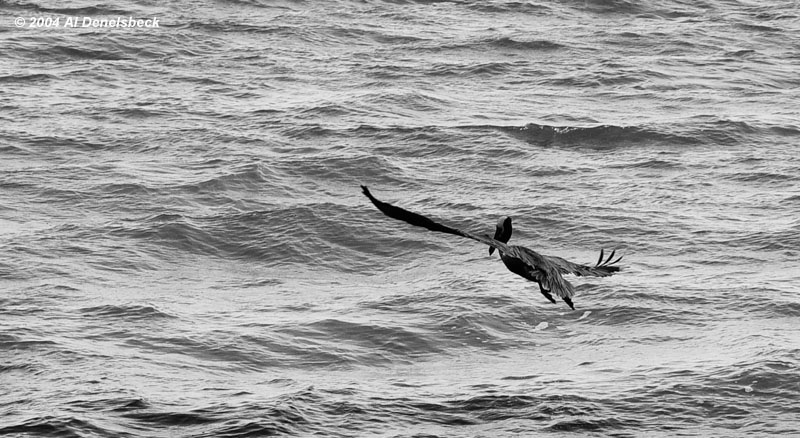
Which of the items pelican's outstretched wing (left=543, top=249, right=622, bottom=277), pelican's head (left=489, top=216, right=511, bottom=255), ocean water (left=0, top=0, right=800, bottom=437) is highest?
pelican's head (left=489, top=216, right=511, bottom=255)

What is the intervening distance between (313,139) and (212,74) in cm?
507

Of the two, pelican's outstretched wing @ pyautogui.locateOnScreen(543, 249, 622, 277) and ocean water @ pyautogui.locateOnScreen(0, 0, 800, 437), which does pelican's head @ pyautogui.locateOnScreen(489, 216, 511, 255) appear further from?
ocean water @ pyautogui.locateOnScreen(0, 0, 800, 437)

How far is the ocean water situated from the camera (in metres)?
20.0

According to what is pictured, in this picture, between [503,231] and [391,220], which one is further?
[391,220]

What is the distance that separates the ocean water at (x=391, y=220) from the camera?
20016 millimetres

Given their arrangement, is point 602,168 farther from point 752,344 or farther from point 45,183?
point 45,183

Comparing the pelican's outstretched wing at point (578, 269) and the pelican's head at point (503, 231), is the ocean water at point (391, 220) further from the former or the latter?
the pelican's head at point (503, 231)

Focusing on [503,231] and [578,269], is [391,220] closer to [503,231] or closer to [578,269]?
[578,269]

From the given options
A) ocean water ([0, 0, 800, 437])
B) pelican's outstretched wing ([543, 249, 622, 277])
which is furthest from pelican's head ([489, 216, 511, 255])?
ocean water ([0, 0, 800, 437])

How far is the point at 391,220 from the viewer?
91.1 feet

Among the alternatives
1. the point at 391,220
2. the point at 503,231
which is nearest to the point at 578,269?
the point at 503,231

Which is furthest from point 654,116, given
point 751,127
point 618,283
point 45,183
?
point 45,183

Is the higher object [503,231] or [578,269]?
[503,231]

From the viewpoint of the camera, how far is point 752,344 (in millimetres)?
22031
